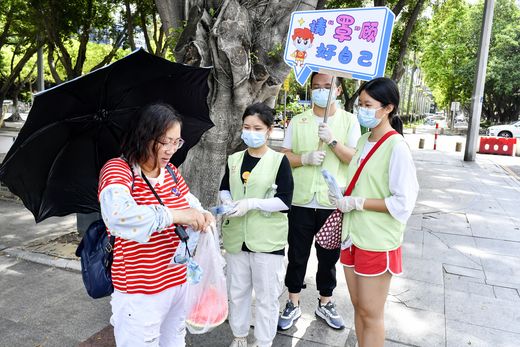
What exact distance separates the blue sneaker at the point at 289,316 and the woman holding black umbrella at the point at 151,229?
1.51 metres

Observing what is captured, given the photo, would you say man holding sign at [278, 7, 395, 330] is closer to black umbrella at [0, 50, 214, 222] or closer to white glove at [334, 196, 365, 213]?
white glove at [334, 196, 365, 213]

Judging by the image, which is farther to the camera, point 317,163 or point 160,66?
point 317,163

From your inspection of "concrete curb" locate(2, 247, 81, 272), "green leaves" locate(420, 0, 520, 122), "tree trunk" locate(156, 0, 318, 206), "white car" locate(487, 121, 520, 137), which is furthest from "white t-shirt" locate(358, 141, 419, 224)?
"green leaves" locate(420, 0, 520, 122)

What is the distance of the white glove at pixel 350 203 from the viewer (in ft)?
8.08

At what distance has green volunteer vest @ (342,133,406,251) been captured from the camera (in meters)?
2.42

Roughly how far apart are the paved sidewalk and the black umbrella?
1.51m

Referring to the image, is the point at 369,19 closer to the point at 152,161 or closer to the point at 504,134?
the point at 152,161

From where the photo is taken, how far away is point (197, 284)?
2246 millimetres

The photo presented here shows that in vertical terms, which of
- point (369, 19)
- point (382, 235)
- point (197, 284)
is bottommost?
point (197, 284)

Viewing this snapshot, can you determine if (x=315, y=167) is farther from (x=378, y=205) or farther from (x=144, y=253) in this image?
(x=144, y=253)

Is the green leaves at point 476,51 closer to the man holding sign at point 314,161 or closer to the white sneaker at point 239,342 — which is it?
the man holding sign at point 314,161

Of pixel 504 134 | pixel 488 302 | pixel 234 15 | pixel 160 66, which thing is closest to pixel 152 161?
pixel 160 66

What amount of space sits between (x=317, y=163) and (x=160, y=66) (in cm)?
134

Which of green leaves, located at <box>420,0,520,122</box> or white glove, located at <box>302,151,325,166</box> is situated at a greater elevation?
green leaves, located at <box>420,0,520,122</box>
